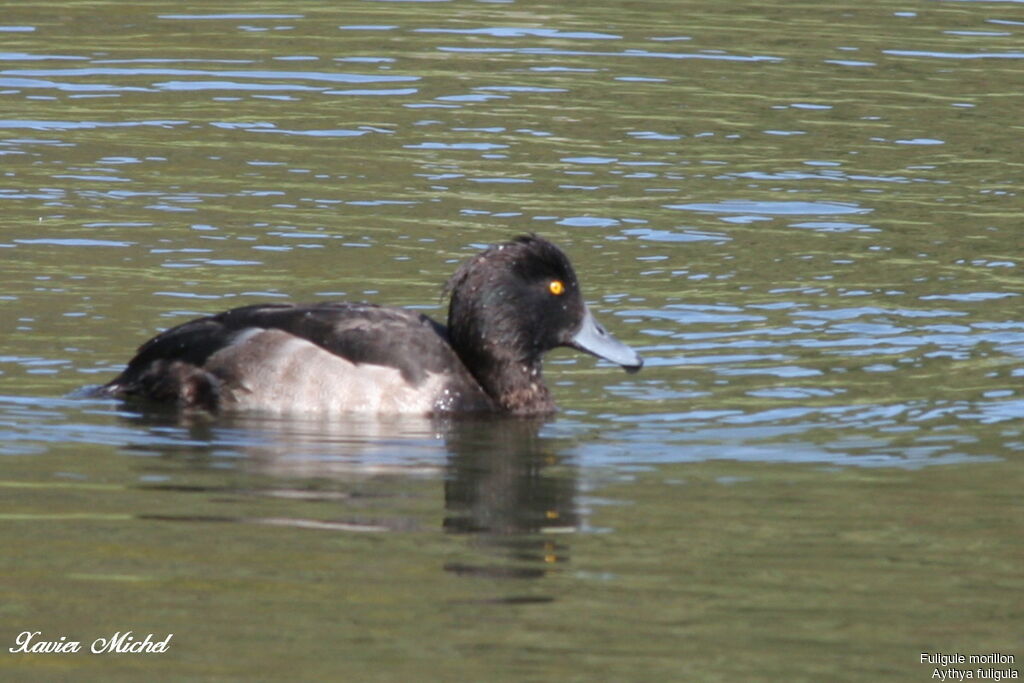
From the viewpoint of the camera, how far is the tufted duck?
11.1 metres

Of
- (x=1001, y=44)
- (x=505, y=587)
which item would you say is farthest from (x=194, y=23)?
(x=505, y=587)

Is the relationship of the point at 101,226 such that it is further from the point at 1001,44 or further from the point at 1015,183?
the point at 1001,44

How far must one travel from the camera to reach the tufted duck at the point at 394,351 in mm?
11094

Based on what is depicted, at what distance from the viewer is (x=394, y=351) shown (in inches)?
438

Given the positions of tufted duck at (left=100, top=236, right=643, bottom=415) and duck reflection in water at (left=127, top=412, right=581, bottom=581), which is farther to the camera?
tufted duck at (left=100, top=236, right=643, bottom=415)

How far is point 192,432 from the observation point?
10664 millimetres
